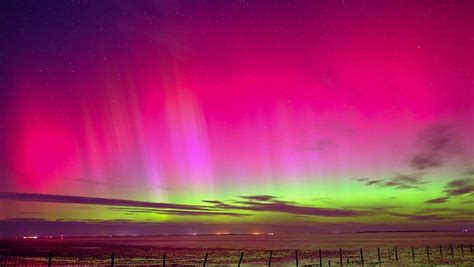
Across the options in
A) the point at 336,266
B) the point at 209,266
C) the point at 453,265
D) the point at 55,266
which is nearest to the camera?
the point at 453,265

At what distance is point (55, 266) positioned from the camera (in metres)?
56.8

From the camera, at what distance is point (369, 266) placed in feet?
163

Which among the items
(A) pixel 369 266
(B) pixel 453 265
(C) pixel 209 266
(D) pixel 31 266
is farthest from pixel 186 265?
(B) pixel 453 265

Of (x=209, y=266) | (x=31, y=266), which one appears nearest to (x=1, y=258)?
(x=31, y=266)

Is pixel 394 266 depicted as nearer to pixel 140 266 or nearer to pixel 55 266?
pixel 140 266

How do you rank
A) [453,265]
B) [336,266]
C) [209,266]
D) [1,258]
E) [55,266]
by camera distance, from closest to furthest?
[453,265], [336,266], [209,266], [55,266], [1,258]

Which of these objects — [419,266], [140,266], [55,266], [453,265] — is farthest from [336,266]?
[55,266]

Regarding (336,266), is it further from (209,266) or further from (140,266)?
(140,266)

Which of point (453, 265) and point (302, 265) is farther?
point (302, 265)

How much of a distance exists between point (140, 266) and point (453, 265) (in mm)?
38549

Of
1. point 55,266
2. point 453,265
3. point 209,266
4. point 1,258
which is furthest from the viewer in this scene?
point 1,258

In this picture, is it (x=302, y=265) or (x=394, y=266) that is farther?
(x=302, y=265)

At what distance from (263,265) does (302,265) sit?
A: 5.52m

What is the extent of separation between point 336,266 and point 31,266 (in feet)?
128
